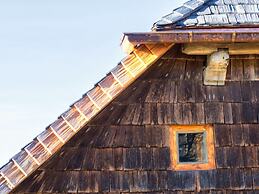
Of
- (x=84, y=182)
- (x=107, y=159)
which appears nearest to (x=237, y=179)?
(x=107, y=159)

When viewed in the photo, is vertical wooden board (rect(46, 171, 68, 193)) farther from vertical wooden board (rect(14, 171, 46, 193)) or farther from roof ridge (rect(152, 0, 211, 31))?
roof ridge (rect(152, 0, 211, 31))

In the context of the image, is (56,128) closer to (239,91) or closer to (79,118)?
(79,118)

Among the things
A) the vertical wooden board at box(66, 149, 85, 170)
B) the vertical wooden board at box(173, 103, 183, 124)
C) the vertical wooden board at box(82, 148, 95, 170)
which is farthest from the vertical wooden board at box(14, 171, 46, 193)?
the vertical wooden board at box(173, 103, 183, 124)

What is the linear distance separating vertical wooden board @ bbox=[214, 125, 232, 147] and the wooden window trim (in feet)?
0.19

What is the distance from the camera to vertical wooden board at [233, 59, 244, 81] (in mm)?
7067

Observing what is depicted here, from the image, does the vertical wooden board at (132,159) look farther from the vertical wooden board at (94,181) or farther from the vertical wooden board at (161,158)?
the vertical wooden board at (94,181)

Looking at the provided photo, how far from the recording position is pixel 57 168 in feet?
21.9

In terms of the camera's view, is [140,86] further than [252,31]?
Yes

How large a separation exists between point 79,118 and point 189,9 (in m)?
1.79

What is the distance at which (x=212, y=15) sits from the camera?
6.89 meters

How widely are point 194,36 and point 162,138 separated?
1.29 metres

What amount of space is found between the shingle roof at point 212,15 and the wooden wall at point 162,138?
15.5 inches

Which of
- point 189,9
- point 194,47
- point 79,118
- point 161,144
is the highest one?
point 189,9

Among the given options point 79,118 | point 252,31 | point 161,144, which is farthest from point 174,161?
point 252,31
